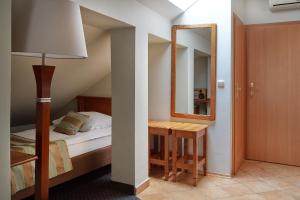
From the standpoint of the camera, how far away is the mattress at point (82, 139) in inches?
120

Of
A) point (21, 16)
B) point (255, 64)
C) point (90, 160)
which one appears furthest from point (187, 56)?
point (21, 16)

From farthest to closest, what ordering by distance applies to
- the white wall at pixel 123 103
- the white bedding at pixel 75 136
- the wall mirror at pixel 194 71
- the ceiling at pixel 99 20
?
the wall mirror at pixel 194 71, the white bedding at pixel 75 136, the white wall at pixel 123 103, the ceiling at pixel 99 20

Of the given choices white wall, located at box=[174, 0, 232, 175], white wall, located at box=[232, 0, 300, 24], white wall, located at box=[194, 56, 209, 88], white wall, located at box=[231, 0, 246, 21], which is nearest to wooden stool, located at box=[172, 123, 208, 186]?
white wall, located at box=[174, 0, 232, 175]

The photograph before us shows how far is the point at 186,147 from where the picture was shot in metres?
3.72

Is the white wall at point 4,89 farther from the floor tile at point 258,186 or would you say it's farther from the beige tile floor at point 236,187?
the floor tile at point 258,186

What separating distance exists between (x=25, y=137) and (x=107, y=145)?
981 millimetres

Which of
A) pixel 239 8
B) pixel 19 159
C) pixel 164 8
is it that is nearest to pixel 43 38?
pixel 19 159

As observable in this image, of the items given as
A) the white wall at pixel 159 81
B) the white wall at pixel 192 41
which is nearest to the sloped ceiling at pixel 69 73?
the white wall at pixel 159 81

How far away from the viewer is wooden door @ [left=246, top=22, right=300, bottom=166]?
13.0 feet

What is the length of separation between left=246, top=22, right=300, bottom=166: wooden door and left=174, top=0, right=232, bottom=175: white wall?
3.19 feet

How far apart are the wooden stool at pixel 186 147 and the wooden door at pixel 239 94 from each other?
1.42 ft

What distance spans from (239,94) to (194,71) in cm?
74

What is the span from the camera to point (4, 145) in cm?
143

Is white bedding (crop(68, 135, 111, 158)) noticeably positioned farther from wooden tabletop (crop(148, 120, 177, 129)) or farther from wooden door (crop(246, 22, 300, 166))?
wooden door (crop(246, 22, 300, 166))
